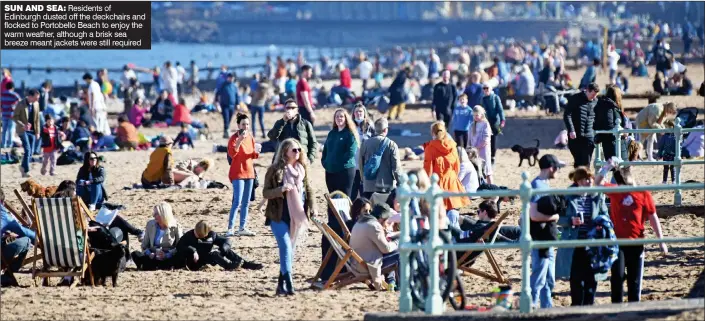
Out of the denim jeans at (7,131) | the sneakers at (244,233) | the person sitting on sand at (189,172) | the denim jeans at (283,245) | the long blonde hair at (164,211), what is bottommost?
the sneakers at (244,233)

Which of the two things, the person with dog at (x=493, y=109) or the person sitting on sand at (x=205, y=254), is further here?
the person with dog at (x=493, y=109)

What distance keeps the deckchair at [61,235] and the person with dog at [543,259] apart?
12.1 ft

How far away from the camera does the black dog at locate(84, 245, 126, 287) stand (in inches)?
445

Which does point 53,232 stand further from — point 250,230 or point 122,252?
point 250,230

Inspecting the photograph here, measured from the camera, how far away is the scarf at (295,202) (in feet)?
34.9

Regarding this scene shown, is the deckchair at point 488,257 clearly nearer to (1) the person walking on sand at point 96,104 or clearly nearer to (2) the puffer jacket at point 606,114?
(2) the puffer jacket at point 606,114

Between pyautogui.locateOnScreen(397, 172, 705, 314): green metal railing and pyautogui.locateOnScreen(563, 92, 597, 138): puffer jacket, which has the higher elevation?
pyautogui.locateOnScreen(563, 92, 597, 138): puffer jacket

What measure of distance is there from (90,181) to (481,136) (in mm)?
4774

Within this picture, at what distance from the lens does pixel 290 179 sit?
35.0 feet

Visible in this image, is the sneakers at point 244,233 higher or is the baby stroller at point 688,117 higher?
the baby stroller at point 688,117

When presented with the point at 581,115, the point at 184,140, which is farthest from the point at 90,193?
the point at 184,140

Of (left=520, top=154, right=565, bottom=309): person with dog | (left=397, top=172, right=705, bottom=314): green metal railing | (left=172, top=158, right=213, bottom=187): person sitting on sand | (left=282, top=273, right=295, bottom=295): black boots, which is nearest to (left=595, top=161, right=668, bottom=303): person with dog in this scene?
(left=520, top=154, right=565, bottom=309): person with dog

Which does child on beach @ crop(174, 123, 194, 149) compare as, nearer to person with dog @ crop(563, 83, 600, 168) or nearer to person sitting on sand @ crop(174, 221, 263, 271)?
person with dog @ crop(563, 83, 600, 168)

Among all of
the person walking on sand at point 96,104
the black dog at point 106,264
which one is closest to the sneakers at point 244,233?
the black dog at point 106,264
